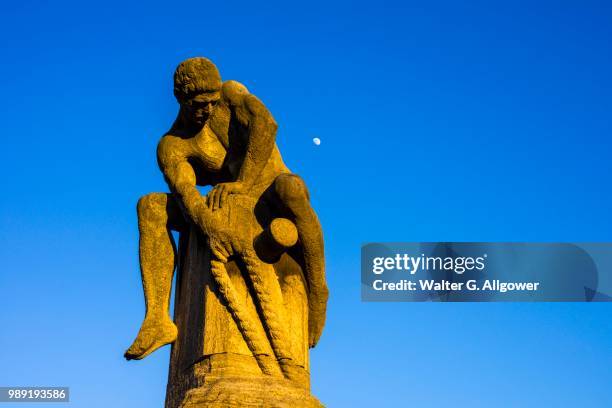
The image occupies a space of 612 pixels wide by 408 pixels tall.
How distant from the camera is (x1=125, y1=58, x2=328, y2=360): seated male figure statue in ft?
31.1

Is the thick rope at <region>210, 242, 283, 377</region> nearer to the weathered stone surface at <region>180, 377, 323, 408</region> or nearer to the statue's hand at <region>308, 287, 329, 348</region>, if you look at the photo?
the weathered stone surface at <region>180, 377, 323, 408</region>

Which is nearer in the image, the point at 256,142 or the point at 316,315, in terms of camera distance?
the point at 256,142

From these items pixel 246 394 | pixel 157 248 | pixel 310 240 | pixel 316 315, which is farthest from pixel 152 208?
pixel 246 394

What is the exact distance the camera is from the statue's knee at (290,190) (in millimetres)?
9367

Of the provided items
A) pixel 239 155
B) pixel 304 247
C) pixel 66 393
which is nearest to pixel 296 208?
pixel 304 247

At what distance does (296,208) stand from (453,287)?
251 inches

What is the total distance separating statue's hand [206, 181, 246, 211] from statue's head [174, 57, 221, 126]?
2.76ft

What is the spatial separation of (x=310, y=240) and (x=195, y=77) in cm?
195

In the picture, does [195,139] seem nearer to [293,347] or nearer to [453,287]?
[293,347]

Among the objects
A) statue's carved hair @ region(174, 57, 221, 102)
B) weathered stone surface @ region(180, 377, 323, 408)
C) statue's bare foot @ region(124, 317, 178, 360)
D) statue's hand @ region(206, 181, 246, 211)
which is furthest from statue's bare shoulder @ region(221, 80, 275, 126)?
weathered stone surface @ region(180, 377, 323, 408)

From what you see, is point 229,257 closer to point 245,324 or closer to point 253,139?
point 245,324

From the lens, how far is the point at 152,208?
984 centimetres

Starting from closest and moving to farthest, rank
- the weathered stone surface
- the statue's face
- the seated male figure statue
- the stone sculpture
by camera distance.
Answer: the weathered stone surface
the stone sculpture
the seated male figure statue
the statue's face

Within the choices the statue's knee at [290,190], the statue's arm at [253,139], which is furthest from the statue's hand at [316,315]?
the statue's arm at [253,139]
